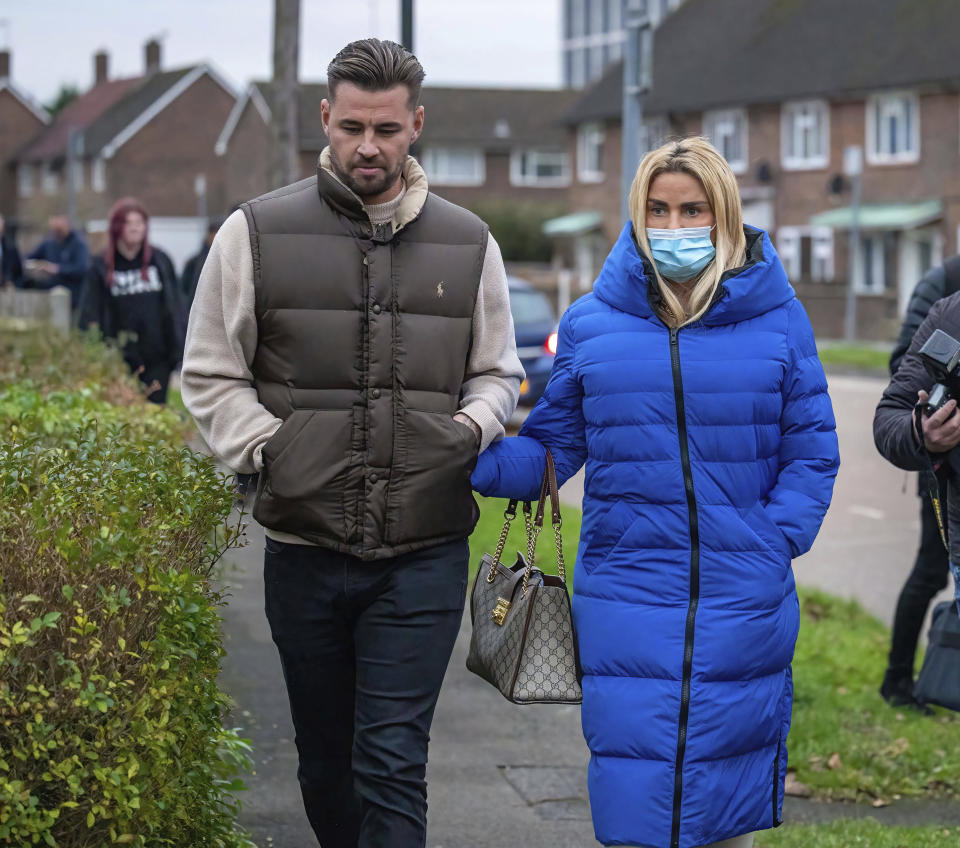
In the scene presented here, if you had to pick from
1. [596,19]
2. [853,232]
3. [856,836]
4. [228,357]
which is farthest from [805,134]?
[596,19]

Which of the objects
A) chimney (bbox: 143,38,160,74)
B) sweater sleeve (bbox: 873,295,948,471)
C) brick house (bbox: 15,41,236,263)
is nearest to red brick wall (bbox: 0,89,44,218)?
brick house (bbox: 15,41,236,263)

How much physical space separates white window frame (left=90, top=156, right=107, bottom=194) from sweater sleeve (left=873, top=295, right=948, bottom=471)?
69.1 meters

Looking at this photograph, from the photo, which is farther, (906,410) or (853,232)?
(853,232)

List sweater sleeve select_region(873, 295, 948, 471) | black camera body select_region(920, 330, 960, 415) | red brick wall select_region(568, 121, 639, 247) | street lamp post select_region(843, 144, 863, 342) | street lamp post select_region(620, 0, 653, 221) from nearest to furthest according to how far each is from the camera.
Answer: black camera body select_region(920, 330, 960, 415) < sweater sleeve select_region(873, 295, 948, 471) < street lamp post select_region(620, 0, 653, 221) < street lamp post select_region(843, 144, 863, 342) < red brick wall select_region(568, 121, 639, 247)

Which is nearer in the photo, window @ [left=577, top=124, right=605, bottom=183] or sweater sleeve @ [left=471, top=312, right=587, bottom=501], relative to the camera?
Answer: sweater sleeve @ [left=471, top=312, right=587, bottom=501]

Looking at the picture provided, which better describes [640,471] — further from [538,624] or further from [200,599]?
[200,599]

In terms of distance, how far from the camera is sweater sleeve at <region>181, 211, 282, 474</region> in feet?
12.7

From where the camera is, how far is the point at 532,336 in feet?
58.2

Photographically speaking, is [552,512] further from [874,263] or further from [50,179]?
[50,179]

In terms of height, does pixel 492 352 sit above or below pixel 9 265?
below

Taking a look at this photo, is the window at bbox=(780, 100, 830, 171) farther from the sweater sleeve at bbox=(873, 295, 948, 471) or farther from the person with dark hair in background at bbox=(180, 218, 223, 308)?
the sweater sleeve at bbox=(873, 295, 948, 471)

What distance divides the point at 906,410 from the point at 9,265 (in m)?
13.8

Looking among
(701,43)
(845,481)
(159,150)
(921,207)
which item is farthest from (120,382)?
(159,150)

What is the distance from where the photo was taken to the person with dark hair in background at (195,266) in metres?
10.8
